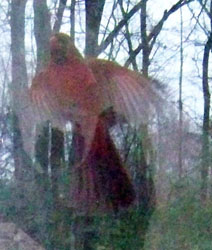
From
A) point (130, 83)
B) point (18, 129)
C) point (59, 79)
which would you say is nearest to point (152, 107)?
point (130, 83)

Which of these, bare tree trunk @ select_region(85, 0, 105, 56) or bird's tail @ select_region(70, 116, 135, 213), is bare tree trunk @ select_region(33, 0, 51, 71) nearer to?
bare tree trunk @ select_region(85, 0, 105, 56)

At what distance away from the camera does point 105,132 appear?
2.99 meters

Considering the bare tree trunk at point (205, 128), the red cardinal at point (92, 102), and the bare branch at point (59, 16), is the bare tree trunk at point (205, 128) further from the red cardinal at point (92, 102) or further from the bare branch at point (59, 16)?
the bare branch at point (59, 16)

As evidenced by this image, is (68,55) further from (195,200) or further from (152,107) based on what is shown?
(195,200)

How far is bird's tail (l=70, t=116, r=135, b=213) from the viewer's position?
3.01 m

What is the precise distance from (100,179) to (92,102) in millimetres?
340

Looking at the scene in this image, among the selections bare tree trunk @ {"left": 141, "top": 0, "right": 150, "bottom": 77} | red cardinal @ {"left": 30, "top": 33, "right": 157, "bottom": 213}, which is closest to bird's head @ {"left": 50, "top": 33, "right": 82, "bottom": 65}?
red cardinal @ {"left": 30, "top": 33, "right": 157, "bottom": 213}

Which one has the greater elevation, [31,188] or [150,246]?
[31,188]

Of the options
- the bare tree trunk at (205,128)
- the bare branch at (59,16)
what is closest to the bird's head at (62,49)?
the bare branch at (59,16)

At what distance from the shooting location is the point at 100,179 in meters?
3.03

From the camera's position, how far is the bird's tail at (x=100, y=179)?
301 cm

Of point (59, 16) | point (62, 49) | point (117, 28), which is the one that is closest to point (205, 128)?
point (117, 28)

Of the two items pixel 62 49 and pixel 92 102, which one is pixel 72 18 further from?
pixel 92 102

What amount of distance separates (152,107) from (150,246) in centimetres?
71
